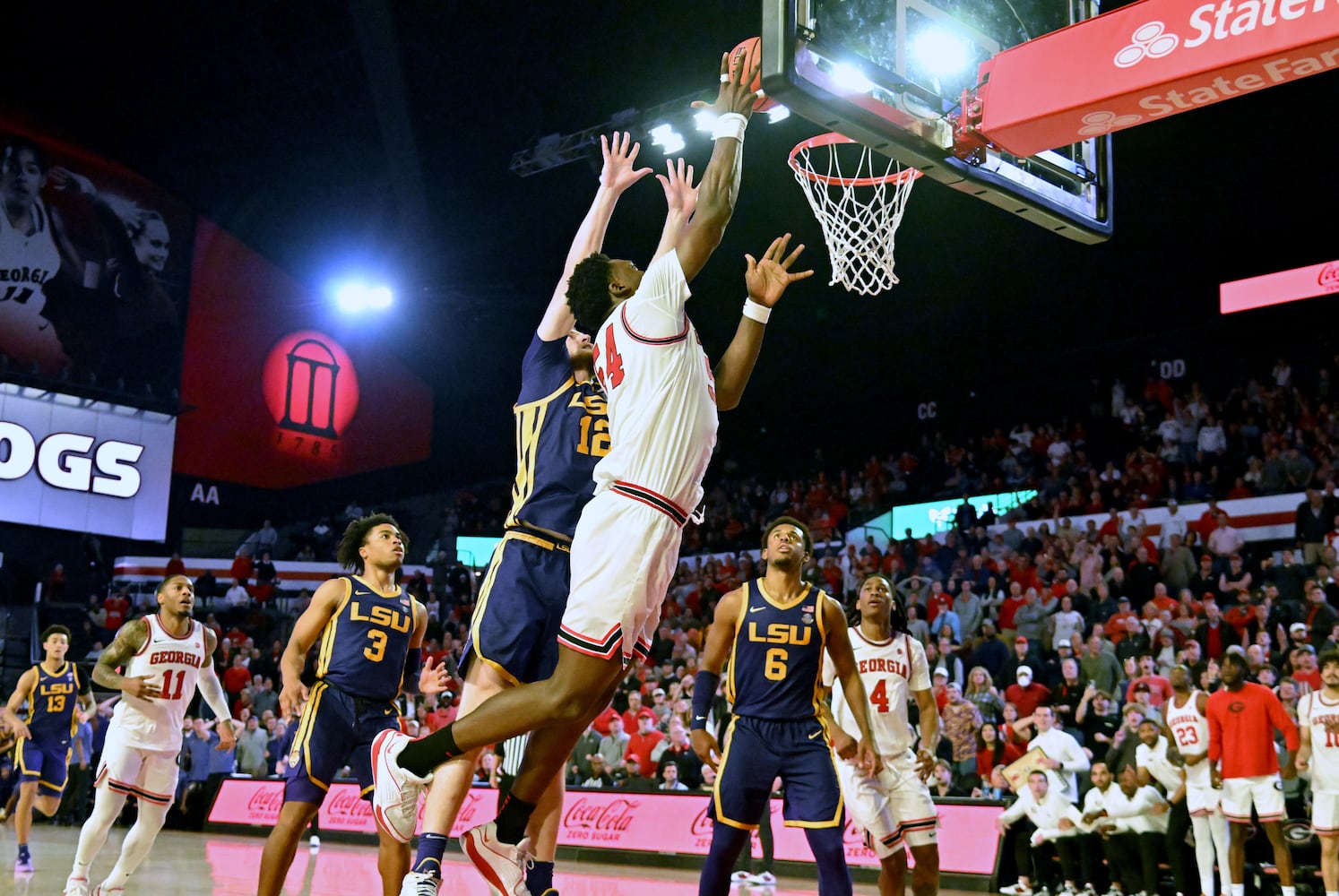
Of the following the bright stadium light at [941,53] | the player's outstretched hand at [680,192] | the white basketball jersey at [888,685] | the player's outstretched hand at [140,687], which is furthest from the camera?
the bright stadium light at [941,53]

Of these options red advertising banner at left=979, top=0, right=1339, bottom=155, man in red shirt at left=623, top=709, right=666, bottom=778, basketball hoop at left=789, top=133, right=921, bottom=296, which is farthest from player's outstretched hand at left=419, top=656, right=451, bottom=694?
man in red shirt at left=623, top=709, right=666, bottom=778

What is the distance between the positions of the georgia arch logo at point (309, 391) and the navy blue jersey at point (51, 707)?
52.4 ft

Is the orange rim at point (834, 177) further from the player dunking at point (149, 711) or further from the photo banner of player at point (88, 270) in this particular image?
the photo banner of player at point (88, 270)

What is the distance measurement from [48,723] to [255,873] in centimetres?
359

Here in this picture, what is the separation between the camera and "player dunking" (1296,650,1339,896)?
934 centimetres

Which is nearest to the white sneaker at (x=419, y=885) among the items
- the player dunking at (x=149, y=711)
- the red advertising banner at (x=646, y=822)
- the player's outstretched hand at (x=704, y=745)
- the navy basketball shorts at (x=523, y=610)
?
the navy basketball shorts at (x=523, y=610)

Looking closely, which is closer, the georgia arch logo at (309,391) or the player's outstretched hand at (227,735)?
the player's outstretched hand at (227,735)

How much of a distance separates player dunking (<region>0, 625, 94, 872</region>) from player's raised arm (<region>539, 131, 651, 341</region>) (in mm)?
9444

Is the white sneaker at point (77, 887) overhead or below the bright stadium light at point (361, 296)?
below

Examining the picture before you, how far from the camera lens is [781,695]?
6328 millimetres

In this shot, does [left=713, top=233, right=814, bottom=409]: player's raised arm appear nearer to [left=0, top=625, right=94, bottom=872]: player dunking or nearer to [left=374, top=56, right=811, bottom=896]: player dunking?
[left=374, top=56, right=811, bottom=896]: player dunking

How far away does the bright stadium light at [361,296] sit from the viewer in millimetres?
26969

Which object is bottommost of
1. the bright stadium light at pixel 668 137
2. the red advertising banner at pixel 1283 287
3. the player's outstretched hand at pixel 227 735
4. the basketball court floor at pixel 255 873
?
the basketball court floor at pixel 255 873

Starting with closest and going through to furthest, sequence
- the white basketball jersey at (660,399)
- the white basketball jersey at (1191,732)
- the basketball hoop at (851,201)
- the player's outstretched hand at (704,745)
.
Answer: the white basketball jersey at (660,399) → the player's outstretched hand at (704,745) → the basketball hoop at (851,201) → the white basketball jersey at (1191,732)
